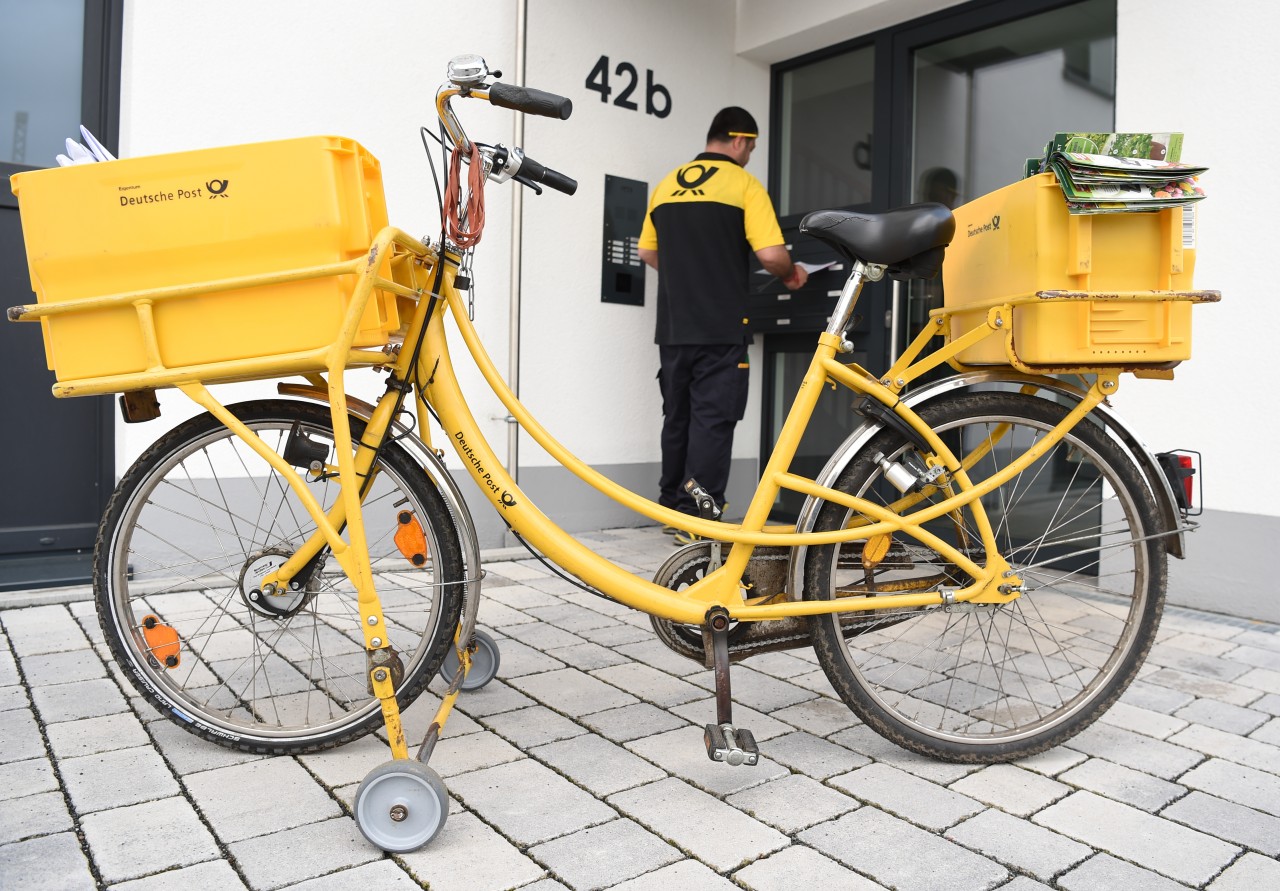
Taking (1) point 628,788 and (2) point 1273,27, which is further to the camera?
(2) point 1273,27

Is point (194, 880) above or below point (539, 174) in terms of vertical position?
below

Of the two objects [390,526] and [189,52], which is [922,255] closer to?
[390,526]

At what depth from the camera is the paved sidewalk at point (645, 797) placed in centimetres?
168

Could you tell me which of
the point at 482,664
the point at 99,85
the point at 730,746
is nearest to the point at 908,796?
the point at 730,746

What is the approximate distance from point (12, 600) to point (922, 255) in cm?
321

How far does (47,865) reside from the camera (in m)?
1.67

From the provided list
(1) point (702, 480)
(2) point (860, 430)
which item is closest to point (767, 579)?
(2) point (860, 430)

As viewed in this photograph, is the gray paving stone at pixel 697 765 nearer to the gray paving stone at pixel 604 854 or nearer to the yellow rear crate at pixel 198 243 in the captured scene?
the gray paving stone at pixel 604 854

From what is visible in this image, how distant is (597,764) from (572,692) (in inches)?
19.7

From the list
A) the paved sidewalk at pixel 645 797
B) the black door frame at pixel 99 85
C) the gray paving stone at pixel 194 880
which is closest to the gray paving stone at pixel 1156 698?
the paved sidewalk at pixel 645 797

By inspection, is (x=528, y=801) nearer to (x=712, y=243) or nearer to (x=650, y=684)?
(x=650, y=684)

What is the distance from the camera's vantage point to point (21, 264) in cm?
370

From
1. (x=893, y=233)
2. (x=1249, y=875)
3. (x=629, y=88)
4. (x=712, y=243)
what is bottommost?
(x=1249, y=875)

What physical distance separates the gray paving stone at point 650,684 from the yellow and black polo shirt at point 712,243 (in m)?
2.02
